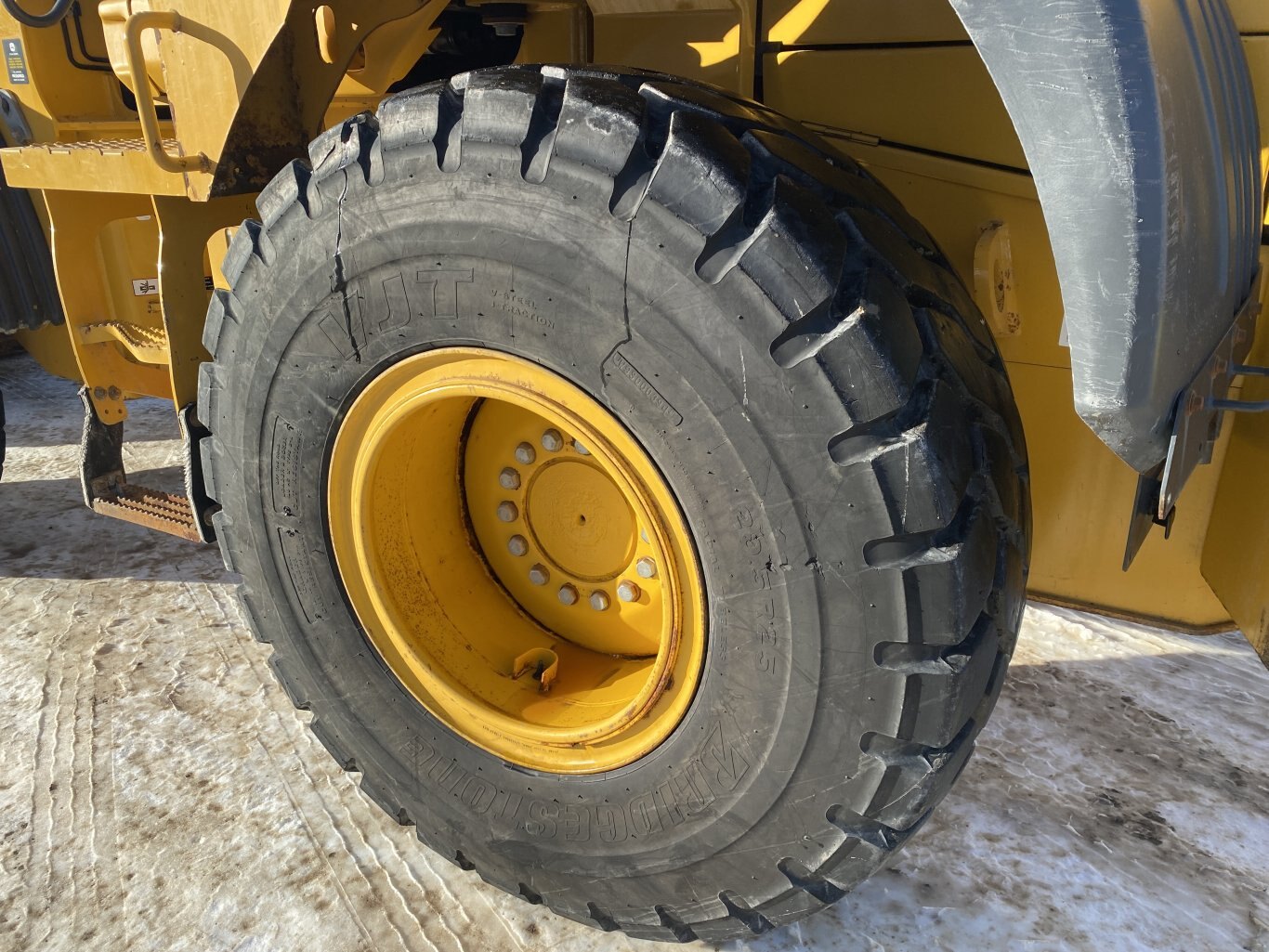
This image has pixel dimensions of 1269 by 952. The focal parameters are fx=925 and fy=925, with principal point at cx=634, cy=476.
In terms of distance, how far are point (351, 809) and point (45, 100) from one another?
283cm

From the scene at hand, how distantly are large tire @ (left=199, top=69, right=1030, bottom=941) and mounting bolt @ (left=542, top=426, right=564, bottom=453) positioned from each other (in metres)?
0.36

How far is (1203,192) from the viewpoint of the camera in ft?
3.96

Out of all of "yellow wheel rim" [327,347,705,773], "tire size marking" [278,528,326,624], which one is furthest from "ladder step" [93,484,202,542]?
"yellow wheel rim" [327,347,705,773]

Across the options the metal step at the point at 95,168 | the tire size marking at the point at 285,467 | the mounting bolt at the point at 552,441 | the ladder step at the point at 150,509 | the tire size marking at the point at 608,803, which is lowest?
the ladder step at the point at 150,509

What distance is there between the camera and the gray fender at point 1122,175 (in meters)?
1.06

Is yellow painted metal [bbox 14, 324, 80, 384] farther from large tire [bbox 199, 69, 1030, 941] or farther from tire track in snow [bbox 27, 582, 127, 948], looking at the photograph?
large tire [bbox 199, 69, 1030, 941]

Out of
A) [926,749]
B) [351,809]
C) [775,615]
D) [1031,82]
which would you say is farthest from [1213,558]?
[351,809]

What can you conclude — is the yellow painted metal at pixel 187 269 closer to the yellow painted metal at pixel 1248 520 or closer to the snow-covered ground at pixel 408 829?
the snow-covered ground at pixel 408 829

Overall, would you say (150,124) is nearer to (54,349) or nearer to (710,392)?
(710,392)

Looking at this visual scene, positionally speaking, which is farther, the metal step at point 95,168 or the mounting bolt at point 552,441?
the metal step at point 95,168

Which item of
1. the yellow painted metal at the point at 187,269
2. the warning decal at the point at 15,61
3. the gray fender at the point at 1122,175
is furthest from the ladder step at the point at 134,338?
the gray fender at the point at 1122,175

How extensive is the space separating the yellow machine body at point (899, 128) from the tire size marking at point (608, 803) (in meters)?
1.00

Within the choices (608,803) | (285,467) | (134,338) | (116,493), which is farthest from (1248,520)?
(116,493)

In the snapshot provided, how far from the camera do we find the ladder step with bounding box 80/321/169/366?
305cm
